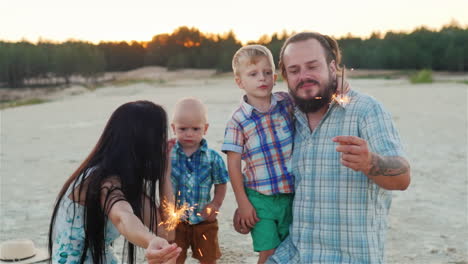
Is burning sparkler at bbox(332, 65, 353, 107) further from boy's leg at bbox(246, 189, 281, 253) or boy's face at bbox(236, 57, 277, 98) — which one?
boy's leg at bbox(246, 189, 281, 253)

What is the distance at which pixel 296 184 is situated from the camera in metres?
3.29

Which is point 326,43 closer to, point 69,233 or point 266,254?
point 266,254

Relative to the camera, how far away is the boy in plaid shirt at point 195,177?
3.71 metres

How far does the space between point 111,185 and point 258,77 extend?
48.8 inches

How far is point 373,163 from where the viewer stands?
2666 millimetres

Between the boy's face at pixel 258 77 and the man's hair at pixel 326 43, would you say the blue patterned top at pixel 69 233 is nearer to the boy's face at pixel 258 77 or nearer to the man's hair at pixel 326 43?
the boy's face at pixel 258 77

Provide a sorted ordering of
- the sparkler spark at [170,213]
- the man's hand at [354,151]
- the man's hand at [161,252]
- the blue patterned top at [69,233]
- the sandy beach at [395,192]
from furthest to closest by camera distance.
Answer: the sandy beach at [395,192]
the sparkler spark at [170,213]
the blue patterned top at [69,233]
the man's hand at [354,151]
the man's hand at [161,252]

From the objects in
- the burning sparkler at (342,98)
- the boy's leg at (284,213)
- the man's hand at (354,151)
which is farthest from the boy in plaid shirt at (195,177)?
the man's hand at (354,151)

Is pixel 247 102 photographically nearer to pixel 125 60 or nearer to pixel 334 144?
pixel 334 144

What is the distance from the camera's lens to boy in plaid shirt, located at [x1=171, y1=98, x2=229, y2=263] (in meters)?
3.71

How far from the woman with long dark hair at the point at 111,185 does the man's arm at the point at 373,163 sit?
1154mm

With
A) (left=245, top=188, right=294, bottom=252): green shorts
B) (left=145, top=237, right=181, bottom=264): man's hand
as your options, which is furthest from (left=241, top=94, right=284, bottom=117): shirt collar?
(left=145, top=237, right=181, bottom=264): man's hand

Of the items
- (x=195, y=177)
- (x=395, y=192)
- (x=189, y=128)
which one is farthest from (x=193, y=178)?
(x=395, y=192)

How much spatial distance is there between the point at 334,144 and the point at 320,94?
0.33 m
